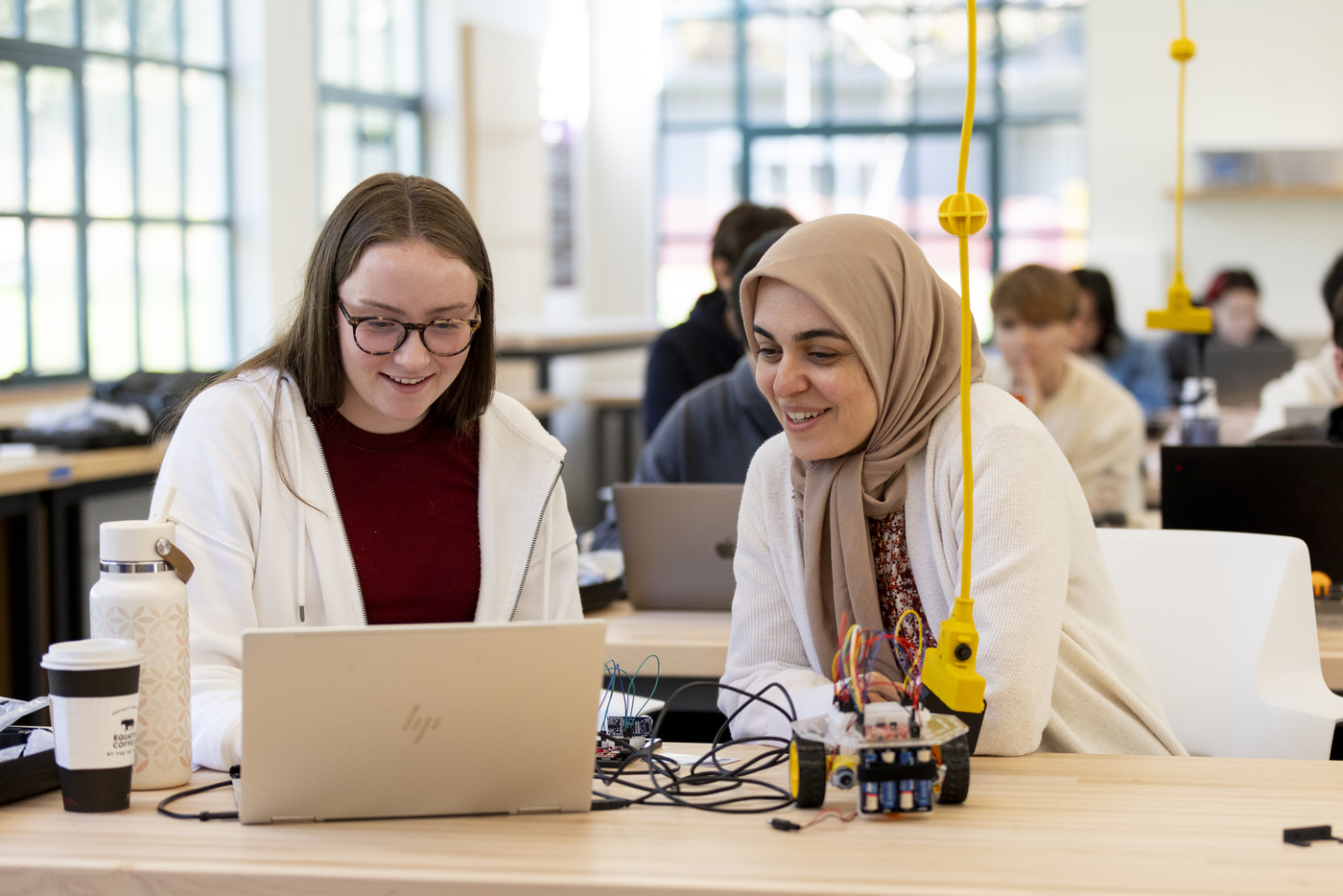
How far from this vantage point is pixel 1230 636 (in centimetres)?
205

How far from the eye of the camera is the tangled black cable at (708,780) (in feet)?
4.44

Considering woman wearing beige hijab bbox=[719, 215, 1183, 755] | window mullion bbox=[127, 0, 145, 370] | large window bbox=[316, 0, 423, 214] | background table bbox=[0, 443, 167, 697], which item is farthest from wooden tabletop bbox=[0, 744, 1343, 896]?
large window bbox=[316, 0, 423, 214]

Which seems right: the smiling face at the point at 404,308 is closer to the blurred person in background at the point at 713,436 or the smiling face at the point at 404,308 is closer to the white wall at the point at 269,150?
the blurred person in background at the point at 713,436

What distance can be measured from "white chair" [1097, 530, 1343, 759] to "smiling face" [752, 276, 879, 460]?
2.19 ft

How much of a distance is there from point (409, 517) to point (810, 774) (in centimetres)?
78

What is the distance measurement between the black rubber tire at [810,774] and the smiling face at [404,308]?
0.72 m

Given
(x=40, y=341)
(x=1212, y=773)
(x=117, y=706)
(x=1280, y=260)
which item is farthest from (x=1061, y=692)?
(x=1280, y=260)

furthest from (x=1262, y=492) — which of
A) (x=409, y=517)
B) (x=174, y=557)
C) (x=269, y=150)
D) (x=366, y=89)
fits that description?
(x=366, y=89)

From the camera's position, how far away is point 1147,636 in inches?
83.4

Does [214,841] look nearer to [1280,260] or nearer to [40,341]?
[40,341]

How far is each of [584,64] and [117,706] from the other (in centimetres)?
801

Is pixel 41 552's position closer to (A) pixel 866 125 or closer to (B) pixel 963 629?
(B) pixel 963 629

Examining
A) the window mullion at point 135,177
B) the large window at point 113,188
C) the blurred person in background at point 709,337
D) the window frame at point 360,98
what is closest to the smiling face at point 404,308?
the blurred person in background at point 709,337

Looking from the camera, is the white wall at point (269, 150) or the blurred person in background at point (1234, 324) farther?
the blurred person in background at point (1234, 324)
